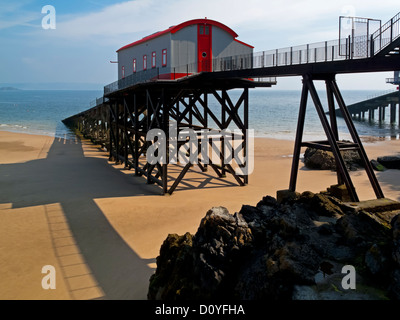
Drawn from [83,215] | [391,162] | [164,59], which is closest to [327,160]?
[391,162]

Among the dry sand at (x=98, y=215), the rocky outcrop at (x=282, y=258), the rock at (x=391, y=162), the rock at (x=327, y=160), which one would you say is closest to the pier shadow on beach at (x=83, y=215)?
the dry sand at (x=98, y=215)

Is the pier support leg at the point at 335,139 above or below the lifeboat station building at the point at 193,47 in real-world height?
below

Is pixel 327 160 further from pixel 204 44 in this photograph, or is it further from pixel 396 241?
pixel 396 241

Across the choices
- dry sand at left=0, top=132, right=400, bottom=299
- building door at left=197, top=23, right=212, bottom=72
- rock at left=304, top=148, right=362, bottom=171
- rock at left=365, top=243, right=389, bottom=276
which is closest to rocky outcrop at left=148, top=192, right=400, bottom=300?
rock at left=365, top=243, right=389, bottom=276

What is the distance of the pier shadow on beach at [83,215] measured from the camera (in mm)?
8719

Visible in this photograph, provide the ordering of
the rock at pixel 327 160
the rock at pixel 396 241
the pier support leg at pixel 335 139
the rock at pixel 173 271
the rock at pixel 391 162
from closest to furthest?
the rock at pixel 396 241 < the rock at pixel 173 271 < the pier support leg at pixel 335 139 < the rock at pixel 391 162 < the rock at pixel 327 160

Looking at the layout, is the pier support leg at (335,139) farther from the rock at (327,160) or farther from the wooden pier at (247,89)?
the rock at (327,160)

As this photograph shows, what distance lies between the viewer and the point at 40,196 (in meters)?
15.6

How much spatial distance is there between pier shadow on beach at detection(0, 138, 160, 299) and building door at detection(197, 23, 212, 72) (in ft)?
19.5

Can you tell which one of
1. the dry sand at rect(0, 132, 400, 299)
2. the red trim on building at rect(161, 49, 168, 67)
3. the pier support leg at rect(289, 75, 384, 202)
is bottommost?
the dry sand at rect(0, 132, 400, 299)

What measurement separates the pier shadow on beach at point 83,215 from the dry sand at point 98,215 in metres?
0.02

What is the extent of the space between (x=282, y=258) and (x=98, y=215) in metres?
8.51

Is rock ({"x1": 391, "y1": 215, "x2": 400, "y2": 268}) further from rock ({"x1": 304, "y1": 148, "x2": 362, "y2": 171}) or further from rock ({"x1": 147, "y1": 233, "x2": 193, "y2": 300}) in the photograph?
rock ({"x1": 304, "y1": 148, "x2": 362, "y2": 171})

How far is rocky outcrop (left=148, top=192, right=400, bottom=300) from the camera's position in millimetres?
5691
